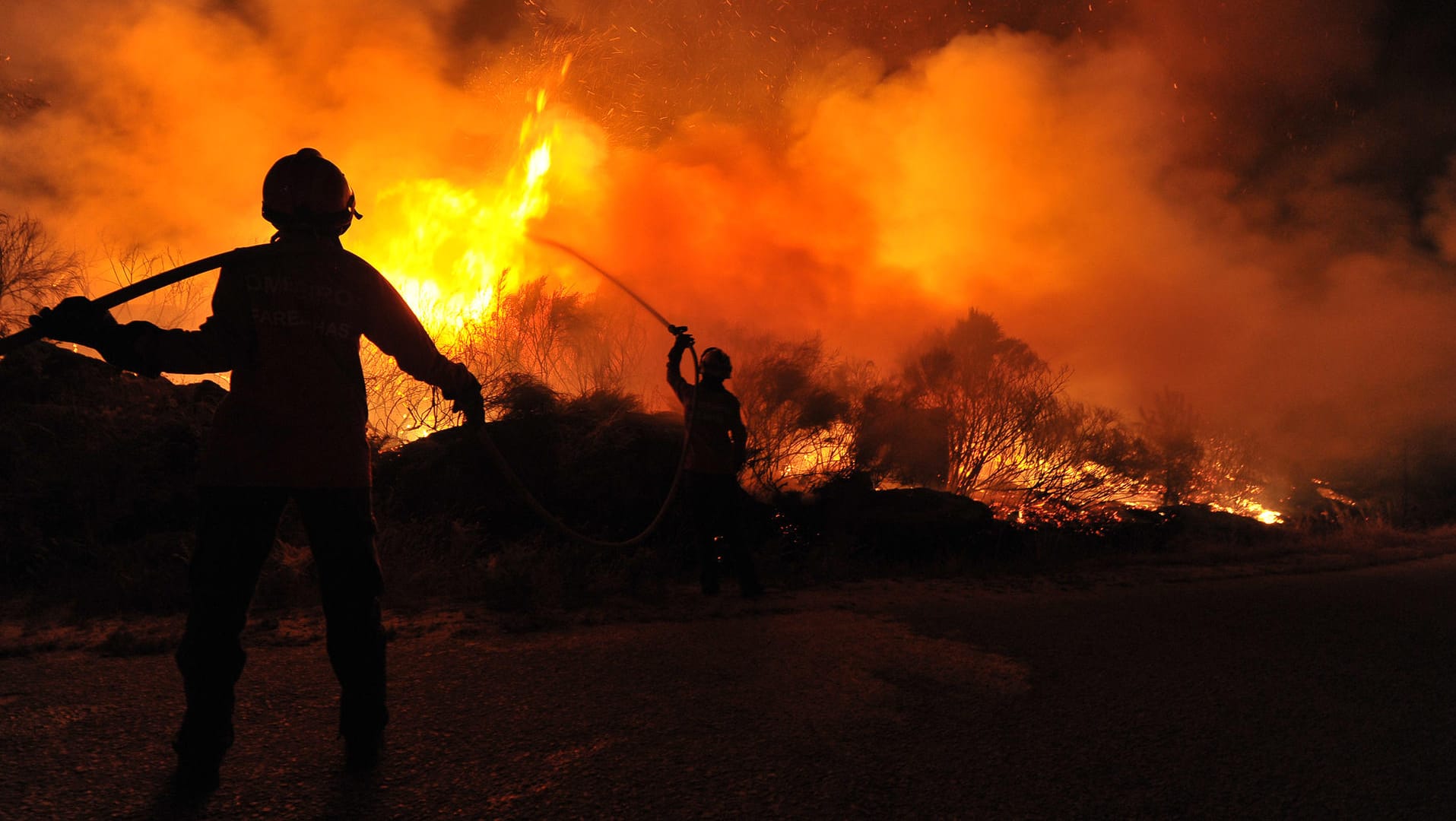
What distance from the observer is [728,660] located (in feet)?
11.9

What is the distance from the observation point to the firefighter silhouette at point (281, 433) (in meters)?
2.21

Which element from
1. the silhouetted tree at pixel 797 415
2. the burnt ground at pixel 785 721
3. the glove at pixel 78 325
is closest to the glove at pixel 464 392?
the glove at pixel 78 325

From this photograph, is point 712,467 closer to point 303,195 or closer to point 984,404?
point 303,195

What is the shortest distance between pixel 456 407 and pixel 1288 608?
18.2 feet

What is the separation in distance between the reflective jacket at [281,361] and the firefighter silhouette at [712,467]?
138 inches

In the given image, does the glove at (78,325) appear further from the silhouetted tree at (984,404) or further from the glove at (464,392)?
the silhouetted tree at (984,404)

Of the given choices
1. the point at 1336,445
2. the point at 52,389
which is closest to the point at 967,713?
the point at 52,389

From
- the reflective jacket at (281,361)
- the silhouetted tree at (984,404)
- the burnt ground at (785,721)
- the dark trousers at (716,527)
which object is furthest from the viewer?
the silhouetted tree at (984,404)

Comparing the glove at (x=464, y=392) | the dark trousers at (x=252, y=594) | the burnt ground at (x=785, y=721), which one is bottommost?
the burnt ground at (x=785, y=721)

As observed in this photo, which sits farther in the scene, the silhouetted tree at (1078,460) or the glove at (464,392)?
the silhouetted tree at (1078,460)

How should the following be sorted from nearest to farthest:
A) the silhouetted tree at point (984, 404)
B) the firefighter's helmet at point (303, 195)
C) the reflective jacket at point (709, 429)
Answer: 1. the firefighter's helmet at point (303, 195)
2. the reflective jacket at point (709, 429)
3. the silhouetted tree at point (984, 404)

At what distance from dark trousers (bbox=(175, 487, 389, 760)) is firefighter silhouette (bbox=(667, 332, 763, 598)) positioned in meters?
3.43

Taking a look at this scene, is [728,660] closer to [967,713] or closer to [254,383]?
[967,713]

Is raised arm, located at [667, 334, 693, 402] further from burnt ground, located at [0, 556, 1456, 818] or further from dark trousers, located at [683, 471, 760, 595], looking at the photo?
burnt ground, located at [0, 556, 1456, 818]
